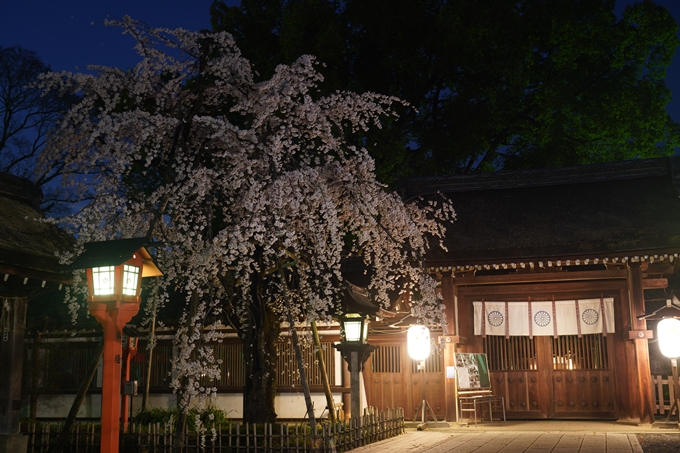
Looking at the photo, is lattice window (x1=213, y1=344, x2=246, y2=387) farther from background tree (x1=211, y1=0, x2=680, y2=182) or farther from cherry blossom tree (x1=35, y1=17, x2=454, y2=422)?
background tree (x1=211, y1=0, x2=680, y2=182)

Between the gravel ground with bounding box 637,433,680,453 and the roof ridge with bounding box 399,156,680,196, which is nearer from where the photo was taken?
the gravel ground with bounding box 637,433,680,453

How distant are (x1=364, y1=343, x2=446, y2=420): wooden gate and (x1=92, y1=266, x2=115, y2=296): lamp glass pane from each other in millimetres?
9154

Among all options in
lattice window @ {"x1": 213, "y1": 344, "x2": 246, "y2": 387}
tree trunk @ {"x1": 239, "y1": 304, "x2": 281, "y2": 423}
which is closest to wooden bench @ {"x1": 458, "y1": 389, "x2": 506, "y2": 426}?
tree trunk @ {"x1": 239, "y1": 304, "x2": 281, "y2": 423}

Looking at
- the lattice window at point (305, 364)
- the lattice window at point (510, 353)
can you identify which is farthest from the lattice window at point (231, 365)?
the lattice window at point (510, 353)

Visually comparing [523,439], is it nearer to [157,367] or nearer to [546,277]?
[546,277]

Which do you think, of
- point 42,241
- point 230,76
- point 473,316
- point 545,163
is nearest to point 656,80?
point 545,163

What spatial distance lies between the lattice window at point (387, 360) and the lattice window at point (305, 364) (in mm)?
1056

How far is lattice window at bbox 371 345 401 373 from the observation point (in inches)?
651

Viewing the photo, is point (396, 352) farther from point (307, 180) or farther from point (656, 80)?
point (656, 80)

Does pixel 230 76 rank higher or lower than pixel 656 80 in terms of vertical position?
lower

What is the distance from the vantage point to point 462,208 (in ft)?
58.5

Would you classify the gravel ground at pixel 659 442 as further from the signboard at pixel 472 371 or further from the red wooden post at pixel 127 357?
the red wooden post at pixel 127 357

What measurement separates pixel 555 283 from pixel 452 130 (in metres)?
10.8

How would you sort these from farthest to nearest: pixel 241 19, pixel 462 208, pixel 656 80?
pixel 656 80
pixel 241 19
pixel 462 208
